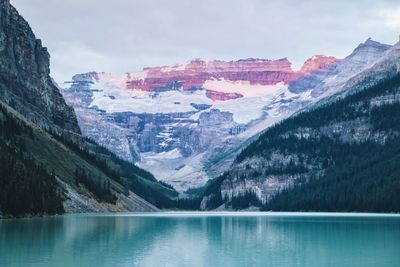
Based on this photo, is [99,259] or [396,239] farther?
[396,239]

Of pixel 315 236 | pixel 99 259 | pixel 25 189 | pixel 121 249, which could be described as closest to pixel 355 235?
pixel 315 236

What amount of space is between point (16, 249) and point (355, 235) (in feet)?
167

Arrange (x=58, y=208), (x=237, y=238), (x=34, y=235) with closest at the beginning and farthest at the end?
(x=34, y=235) → (x=237, y=238) → (x=58, y=208)

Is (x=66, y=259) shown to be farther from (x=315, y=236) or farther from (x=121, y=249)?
(x=315, y=236)

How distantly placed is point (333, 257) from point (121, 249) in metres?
22.3

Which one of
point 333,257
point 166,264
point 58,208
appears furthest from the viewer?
point 58,208

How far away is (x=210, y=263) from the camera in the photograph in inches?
2638

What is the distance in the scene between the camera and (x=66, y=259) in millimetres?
67188

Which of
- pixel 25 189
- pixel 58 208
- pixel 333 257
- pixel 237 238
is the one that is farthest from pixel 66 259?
pixel 58 208

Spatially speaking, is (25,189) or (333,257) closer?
(333,257)

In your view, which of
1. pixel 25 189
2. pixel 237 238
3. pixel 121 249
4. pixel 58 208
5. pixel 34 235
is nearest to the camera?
pixel 121 249

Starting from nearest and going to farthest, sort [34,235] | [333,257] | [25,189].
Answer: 1. [333,257]
2. [34,235]
3. [25,189]

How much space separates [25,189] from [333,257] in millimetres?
85270

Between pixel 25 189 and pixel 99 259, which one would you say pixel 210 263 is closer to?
pixel 99 259
